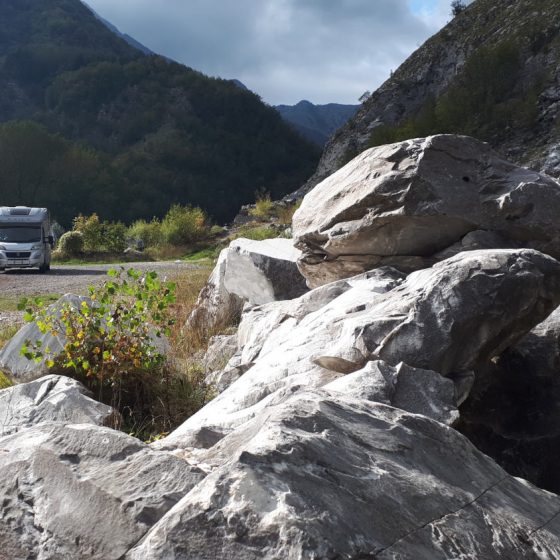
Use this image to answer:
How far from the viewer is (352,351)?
382 cm

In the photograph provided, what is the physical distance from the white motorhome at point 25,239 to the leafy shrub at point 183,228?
5848mm

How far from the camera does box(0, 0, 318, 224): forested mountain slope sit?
55781 mm

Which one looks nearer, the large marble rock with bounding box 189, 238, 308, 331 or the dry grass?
the dry grass

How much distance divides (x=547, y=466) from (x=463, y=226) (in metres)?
1.76

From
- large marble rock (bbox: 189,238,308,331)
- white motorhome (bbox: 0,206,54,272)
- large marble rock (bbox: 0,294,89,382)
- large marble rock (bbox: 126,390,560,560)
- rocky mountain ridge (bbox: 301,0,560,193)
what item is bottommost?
white motorhome (bbox: 0,206,54,272)

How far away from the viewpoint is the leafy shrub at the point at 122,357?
17.1 ft

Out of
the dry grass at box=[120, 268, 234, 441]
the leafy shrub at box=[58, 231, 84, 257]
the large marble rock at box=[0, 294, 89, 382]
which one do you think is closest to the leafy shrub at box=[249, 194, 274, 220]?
the leafy shrub at box=[58, 231, 84, 257]

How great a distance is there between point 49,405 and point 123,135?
3216 inches

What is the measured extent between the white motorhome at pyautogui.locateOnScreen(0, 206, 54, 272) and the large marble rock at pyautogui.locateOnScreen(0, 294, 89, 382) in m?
16.1

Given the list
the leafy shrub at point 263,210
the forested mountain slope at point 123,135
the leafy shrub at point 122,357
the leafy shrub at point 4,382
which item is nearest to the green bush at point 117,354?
the leafy shrub at point 122,357

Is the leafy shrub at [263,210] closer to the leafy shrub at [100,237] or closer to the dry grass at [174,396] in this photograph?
the leafy shrub at [100,237]

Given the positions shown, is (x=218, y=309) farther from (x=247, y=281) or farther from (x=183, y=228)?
(x=183, y=228)

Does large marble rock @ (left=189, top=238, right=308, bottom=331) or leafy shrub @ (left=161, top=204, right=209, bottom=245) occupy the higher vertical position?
large marble rock @ (left=189, top=238, right=308, bottom=331)

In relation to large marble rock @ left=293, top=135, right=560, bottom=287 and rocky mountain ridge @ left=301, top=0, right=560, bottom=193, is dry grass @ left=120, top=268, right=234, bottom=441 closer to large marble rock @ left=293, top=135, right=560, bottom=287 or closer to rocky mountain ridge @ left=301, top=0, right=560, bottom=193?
large marble rock @ left=293, top=135, right=560, bottom=287
